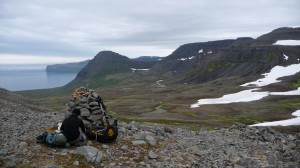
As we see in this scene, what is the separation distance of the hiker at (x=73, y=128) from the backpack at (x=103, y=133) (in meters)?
1.26

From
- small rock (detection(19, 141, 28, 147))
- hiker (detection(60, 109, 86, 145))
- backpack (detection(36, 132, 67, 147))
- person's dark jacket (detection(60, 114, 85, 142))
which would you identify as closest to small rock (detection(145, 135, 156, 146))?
hiker (detection(60, 109, 86, 145))

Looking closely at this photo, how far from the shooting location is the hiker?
2048 cm

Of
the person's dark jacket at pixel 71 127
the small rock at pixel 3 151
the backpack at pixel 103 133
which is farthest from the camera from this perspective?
the backpack at pixel 103 133

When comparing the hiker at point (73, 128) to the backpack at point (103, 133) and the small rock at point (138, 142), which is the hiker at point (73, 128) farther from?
the small rock at point (138, 142)

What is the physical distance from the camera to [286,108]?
110 metres

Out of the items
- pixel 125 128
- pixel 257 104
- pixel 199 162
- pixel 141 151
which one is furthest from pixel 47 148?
pixel 257 104

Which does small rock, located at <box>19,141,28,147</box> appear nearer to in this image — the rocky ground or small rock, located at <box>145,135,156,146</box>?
the rocky ground

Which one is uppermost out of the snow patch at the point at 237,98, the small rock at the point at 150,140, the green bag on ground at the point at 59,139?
the green bag on ground at the point at 59,139

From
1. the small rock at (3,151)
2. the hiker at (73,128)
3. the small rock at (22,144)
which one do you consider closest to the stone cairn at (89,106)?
the hiker at (73,128)

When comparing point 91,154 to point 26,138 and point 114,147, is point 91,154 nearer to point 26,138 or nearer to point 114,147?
point 114,147

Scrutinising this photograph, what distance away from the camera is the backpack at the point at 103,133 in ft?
73.5

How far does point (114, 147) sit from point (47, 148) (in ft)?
13.8

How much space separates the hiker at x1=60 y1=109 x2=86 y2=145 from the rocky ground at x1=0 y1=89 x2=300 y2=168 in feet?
2.01

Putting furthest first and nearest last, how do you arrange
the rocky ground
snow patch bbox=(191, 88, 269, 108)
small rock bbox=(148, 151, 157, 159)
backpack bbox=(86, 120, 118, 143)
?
snow patch bbox=(191, 88, 269, 108) → backpack bbox=(86, 120, 118, 143) → small rock bbox=(148, 151, 157, 159) → the rocky ground
